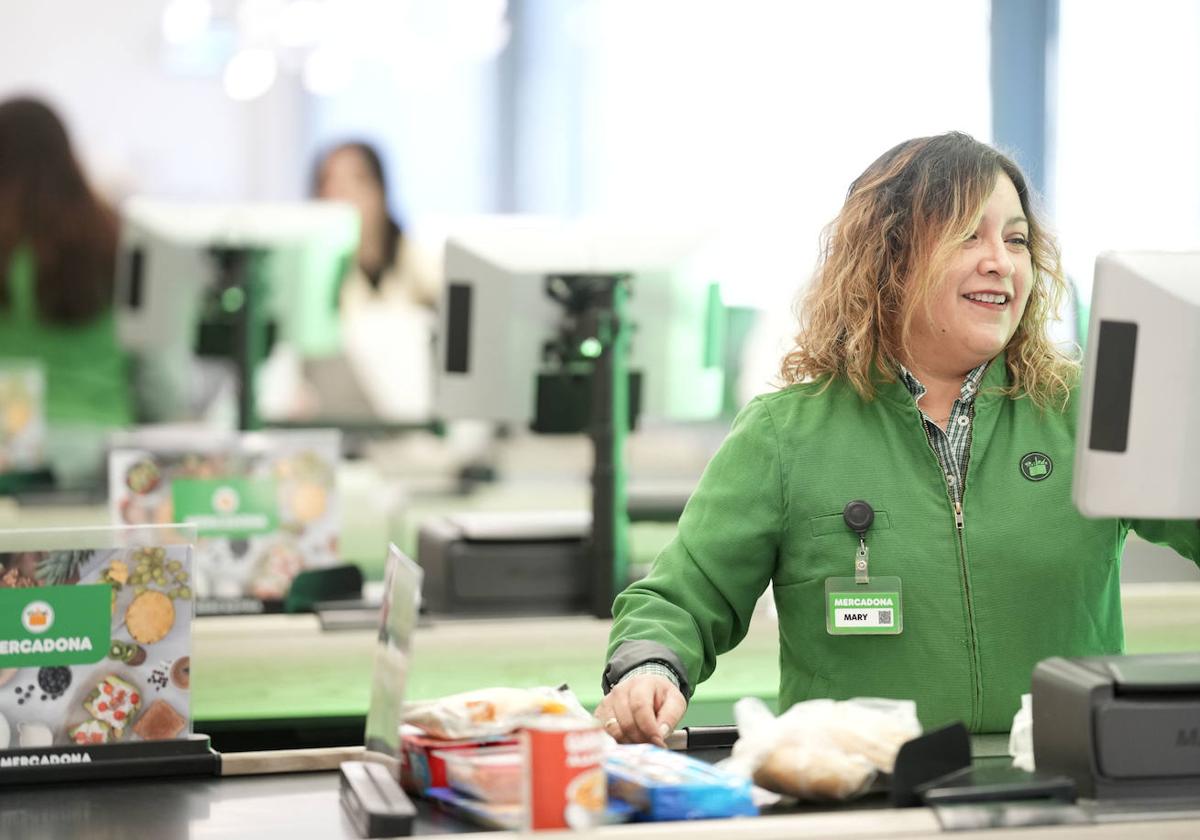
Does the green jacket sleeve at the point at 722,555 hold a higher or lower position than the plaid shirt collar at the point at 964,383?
lower

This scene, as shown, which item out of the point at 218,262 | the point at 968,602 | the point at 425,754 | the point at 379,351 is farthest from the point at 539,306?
the point at 379,351

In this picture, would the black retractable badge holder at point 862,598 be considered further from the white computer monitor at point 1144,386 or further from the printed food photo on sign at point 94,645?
the printed food photo on sign at point 94,645

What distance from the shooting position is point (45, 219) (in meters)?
5.45

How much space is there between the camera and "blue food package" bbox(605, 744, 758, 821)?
1.41 meters

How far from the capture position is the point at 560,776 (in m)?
1.33

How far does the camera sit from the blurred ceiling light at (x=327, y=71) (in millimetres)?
6461

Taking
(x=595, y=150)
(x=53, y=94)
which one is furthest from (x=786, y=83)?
(x=53, y=94)

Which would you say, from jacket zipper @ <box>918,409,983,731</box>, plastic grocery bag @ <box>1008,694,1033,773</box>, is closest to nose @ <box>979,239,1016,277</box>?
jacket zipper @ <box>918,409,983,731</box>

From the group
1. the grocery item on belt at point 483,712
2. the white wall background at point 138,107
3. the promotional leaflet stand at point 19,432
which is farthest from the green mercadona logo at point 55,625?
the white wall background at point 138,107

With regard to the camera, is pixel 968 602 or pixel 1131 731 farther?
pixel 968 602

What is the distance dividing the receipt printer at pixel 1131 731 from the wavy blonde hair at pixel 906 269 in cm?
68

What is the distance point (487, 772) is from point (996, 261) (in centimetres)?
104

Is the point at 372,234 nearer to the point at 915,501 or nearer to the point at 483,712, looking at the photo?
the point at 915,501

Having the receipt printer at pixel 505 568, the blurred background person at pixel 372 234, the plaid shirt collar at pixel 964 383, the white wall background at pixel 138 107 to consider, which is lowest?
the receipt printer at pixel 505 568
